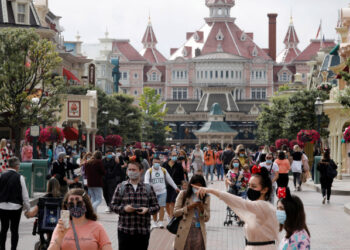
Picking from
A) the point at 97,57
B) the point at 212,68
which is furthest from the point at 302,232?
the point at 212,68

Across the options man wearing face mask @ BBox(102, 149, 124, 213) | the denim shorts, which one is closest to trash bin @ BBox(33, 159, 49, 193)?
man wearing face mask @ BBox(102, 149, 124, 213)

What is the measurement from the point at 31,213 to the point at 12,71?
74.2 ft

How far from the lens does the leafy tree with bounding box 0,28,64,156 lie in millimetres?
33281

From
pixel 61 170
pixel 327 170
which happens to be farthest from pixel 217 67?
pixel 61 170

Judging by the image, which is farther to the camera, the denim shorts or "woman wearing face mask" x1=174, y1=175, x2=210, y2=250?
the denim shorts

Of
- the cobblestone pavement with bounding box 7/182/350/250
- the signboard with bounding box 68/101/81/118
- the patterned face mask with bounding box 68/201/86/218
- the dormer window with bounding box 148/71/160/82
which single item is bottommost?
the cobblestone pavement with bounding box 7/182/350/250

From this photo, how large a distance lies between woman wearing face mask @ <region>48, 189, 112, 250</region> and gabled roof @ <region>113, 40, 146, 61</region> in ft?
518

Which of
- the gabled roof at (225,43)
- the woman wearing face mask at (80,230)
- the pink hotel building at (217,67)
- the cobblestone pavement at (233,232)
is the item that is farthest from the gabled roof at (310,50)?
the woman wearing face mask at (80,230)

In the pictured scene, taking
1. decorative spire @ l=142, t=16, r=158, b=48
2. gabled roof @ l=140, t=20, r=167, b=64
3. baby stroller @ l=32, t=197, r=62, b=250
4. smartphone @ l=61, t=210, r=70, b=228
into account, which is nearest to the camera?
smartphone @ l=61, t=210, r=70, b=228

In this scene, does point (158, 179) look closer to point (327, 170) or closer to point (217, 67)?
point (327, 170)

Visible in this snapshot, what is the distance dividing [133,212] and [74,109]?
45.9 m

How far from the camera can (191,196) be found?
1103 cm

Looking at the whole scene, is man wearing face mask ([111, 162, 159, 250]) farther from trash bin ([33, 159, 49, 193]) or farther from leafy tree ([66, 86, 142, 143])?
leafy tree ([66, 86, 142, 143])

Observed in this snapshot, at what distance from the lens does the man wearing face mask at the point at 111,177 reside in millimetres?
22234
